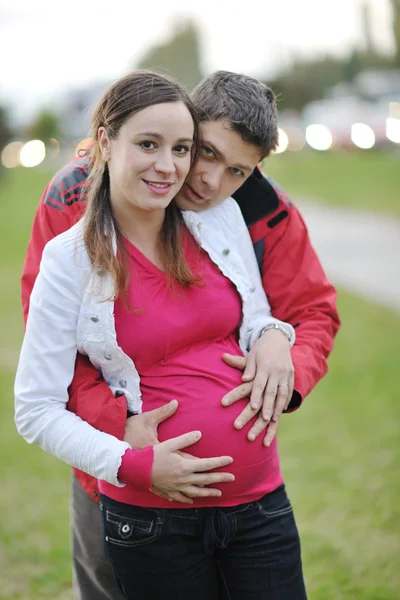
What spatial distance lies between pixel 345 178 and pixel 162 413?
18.0m

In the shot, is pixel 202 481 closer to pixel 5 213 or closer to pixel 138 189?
pixel 138 189

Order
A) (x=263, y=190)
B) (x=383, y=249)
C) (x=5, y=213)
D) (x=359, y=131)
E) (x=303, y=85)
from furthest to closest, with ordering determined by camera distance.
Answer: (x=303, y=85), (x=359, y=131), (x=5, y=213), (x=383, y=249), (x=263, y=190)

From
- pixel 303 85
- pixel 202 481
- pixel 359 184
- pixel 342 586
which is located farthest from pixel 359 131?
pixel 303 85

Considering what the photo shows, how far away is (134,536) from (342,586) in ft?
6.10

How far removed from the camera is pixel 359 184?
17516 millimetres

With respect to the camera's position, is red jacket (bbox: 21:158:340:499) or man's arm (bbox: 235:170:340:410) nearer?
red jacket (bbox: 21:158:340:499)

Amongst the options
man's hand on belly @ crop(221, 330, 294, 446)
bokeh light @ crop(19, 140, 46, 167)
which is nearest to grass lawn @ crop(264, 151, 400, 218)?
bokeh light @ crop(19, 140, 46, 167)

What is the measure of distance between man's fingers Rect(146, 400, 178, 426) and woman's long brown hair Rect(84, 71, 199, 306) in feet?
1.04

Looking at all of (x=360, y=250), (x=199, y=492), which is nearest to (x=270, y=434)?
(x=199, y=492)

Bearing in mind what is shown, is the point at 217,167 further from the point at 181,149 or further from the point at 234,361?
the point at 234,361

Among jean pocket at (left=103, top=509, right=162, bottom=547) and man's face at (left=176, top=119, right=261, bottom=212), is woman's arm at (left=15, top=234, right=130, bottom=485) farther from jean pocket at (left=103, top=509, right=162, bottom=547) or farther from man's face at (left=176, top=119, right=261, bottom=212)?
man's face at (left=176, top=119, right=261, bottom=212)

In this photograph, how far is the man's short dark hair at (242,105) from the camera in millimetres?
2184

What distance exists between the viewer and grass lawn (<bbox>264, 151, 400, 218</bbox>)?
1519cm

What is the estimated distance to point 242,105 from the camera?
2189mm
